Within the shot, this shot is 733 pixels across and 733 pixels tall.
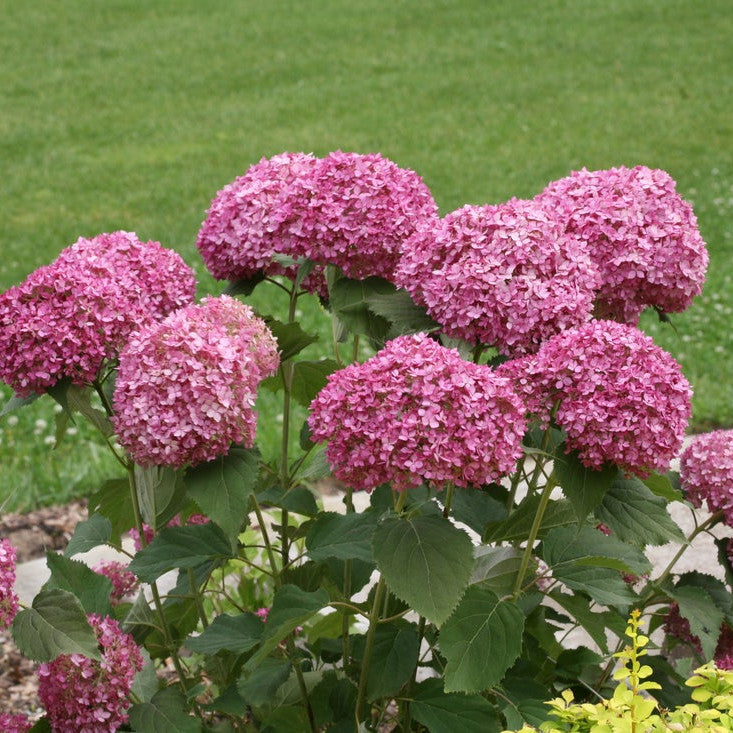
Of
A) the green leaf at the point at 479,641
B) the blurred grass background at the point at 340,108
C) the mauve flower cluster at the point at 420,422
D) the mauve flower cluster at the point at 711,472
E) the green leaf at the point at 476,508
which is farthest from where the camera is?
the blurred grass background at the point at 340,108

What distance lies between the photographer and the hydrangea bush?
6.76ft

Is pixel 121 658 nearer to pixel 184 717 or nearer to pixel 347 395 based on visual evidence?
pixel 184 717

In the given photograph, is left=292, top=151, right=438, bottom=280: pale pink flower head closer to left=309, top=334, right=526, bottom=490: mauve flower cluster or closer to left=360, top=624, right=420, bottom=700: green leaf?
left=309, top=334, right=526, bottom=490: mauve flower cluster

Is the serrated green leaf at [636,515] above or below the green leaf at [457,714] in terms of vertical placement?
above

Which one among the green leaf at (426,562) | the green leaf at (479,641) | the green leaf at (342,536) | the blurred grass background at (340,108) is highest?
the green leaf at (426,562)

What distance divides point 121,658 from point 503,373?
3.01 feet

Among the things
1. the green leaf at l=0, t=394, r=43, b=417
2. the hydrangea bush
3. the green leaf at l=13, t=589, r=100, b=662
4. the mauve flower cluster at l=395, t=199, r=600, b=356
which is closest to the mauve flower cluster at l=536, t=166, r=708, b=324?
the hydrangea bush

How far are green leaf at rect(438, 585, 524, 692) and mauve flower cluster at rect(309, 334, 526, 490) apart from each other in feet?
1.19

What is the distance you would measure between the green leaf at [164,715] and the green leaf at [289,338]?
724 millimetres

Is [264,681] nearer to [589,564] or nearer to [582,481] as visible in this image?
[589,564]

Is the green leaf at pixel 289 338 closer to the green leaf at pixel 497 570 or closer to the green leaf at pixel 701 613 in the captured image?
the green leaf at pixel 497 570

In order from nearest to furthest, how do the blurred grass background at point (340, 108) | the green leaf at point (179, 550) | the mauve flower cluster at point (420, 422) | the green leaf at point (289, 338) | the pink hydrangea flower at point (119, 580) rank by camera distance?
the mauve flower cluster at point (420, 422) → the green leaf at point (179, 550) → the green leaf at point (289, 338) → the pink hydrangea flower at point (119, 580) → the blurred grass background at point (340, 108)

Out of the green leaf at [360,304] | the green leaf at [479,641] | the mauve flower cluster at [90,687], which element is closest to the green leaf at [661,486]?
the green leaf at [479,641]

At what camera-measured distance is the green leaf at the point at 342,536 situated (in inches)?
93.1
